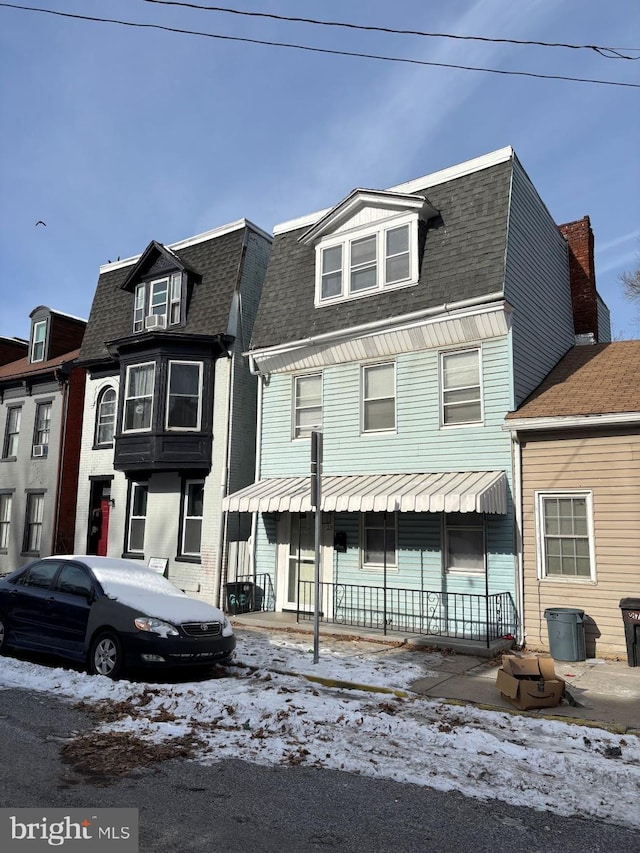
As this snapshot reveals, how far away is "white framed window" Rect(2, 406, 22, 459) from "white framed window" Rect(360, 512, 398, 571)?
1415 cm

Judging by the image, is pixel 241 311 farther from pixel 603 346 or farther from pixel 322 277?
pixel 603 346

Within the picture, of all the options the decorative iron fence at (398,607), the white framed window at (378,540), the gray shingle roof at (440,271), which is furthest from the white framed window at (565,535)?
the gray shingle roof at (440,271)

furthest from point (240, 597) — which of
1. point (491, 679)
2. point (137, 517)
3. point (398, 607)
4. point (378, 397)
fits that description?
point (491, 679)

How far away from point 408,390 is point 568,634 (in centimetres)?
574

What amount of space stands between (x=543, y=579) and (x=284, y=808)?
319 inches

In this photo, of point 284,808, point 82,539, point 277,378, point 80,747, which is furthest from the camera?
point 82,539

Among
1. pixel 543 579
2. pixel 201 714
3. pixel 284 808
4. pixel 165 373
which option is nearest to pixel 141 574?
pixel 201 714

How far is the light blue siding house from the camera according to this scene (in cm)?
1263

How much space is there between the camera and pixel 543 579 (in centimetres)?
1175

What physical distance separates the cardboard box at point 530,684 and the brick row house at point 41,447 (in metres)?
16.0

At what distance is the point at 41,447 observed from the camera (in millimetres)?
21516

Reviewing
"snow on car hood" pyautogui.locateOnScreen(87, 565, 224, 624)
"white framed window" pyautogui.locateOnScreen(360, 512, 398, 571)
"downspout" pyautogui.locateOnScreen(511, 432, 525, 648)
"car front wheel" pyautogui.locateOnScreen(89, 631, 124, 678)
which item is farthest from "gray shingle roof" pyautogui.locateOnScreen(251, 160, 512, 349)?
"car front wheel" pyautogui.locateOnScreen(89, 631, 124, 678)

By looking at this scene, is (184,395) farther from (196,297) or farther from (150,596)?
(150,596)

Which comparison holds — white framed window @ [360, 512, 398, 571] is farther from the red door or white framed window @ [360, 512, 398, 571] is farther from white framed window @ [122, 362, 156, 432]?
the red door
